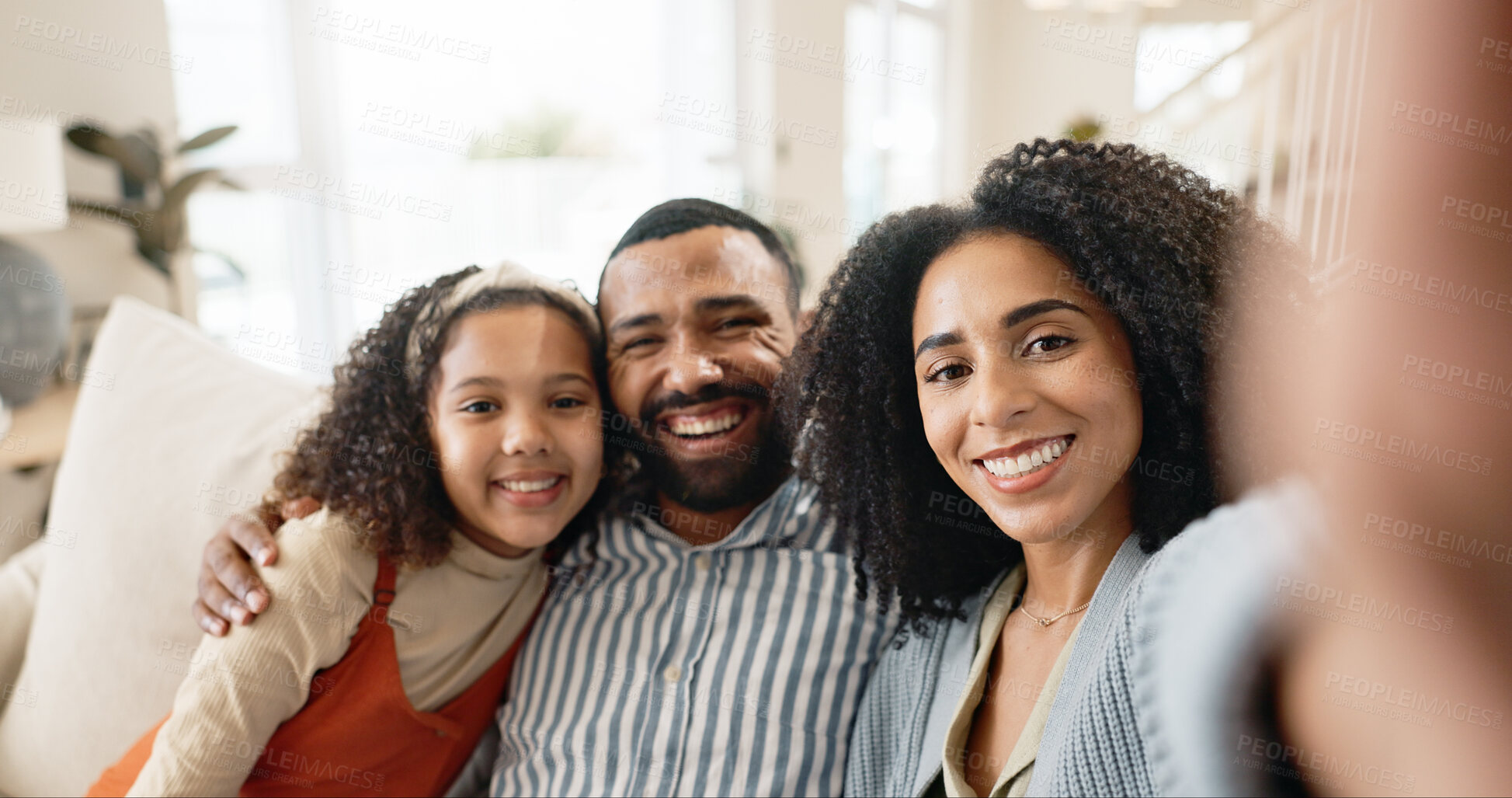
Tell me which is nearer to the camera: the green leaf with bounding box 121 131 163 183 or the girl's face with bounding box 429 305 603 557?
the girl's face with bounding box 429 305 603 557

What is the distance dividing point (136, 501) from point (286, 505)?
0.32 m

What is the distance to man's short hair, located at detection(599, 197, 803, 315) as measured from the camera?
1.49 meters

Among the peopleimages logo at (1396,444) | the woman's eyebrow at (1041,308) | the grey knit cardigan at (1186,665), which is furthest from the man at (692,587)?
the peopleimages logo at (1396,444)

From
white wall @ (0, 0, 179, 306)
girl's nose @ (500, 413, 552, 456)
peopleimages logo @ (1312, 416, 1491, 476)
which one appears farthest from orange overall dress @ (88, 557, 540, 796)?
white wall @ (0, 0, 179, 306)

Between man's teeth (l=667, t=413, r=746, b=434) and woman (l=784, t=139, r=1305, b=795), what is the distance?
0.30 m

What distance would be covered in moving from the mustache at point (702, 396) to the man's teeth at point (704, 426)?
3 cm

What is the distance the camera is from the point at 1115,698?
24.2 inches

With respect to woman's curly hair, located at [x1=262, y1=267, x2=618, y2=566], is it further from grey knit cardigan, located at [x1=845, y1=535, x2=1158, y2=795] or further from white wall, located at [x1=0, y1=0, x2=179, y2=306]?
white wall, located at [x1=0, y1=0, x2=179, y2=306]

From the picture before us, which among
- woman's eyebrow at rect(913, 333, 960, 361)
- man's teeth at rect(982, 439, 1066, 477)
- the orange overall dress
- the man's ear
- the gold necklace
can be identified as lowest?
the orange overall dress

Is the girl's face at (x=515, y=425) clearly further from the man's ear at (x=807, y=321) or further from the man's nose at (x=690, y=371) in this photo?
the man's ear at (x=807, y=321)

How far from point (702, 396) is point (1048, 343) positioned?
1.96 feet

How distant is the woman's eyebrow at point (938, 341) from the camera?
1.00m

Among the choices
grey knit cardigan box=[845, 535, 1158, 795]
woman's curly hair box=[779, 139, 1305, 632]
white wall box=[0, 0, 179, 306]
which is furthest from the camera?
white wall box=[0, 0, 179, 306]

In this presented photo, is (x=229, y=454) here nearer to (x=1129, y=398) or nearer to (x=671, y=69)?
(x=1129, y=398)
